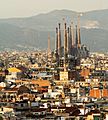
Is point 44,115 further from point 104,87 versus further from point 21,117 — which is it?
point 104,87

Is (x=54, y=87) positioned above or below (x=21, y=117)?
below

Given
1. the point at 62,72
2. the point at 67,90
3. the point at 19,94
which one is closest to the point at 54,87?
the point at 67,90

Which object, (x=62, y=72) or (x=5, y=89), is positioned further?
(x=62, y=72)

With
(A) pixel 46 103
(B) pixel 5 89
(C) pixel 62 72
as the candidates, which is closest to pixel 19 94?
(B) pixel 5 89

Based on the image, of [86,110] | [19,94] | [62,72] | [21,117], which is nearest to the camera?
[21,117]

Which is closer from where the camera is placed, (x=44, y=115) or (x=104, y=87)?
(x=44, y=115)

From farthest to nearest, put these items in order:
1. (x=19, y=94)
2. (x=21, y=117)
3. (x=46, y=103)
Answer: (x=19, y=94) < (x=46, y=103) < (x=21, y=117)

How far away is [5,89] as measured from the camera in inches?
2852

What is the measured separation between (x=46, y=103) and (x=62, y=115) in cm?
980

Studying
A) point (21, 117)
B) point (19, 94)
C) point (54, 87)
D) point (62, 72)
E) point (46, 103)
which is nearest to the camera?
point (21, 117)

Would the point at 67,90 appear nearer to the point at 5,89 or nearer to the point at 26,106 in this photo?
the point at 5,89

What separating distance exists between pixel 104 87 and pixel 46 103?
61.1 feet

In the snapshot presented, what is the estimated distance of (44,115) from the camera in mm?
46000

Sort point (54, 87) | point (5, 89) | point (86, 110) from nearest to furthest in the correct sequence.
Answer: point (86, 110) < point (5, 89) < point (54, 87)
